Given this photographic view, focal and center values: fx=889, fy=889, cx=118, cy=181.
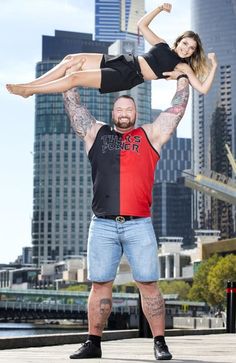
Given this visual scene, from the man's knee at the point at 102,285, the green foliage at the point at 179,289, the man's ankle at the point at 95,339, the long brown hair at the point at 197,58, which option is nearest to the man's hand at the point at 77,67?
the long brown hair at the point at 197,58

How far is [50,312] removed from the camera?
440ft

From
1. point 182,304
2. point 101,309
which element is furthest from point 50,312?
point 101,309

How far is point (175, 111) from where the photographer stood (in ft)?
28.2

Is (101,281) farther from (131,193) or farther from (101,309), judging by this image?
(131,193)

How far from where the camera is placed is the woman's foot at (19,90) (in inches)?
313

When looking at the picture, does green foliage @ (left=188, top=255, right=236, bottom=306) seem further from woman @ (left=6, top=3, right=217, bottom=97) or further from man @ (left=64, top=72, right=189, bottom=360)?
woman @ (left=6, top=3, right=217, bottom=97)

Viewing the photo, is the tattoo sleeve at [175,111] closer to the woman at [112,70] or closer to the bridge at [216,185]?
the woman at [112,70]

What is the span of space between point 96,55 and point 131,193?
1.29m

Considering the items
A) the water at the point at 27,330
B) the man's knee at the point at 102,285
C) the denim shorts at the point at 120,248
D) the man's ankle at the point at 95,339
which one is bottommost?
the water at the point at 27,330

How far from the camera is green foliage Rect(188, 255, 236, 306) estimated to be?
111 metres

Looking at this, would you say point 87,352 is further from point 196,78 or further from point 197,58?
point 197,58

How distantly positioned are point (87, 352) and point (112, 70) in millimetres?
2563

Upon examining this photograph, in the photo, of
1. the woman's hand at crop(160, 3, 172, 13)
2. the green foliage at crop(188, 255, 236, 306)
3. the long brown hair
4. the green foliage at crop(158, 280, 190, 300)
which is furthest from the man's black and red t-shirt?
the green foliage at crop(158, 280, 190, 300)

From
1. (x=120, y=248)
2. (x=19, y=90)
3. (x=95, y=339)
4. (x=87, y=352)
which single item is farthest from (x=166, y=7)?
(x=87, y=352)
